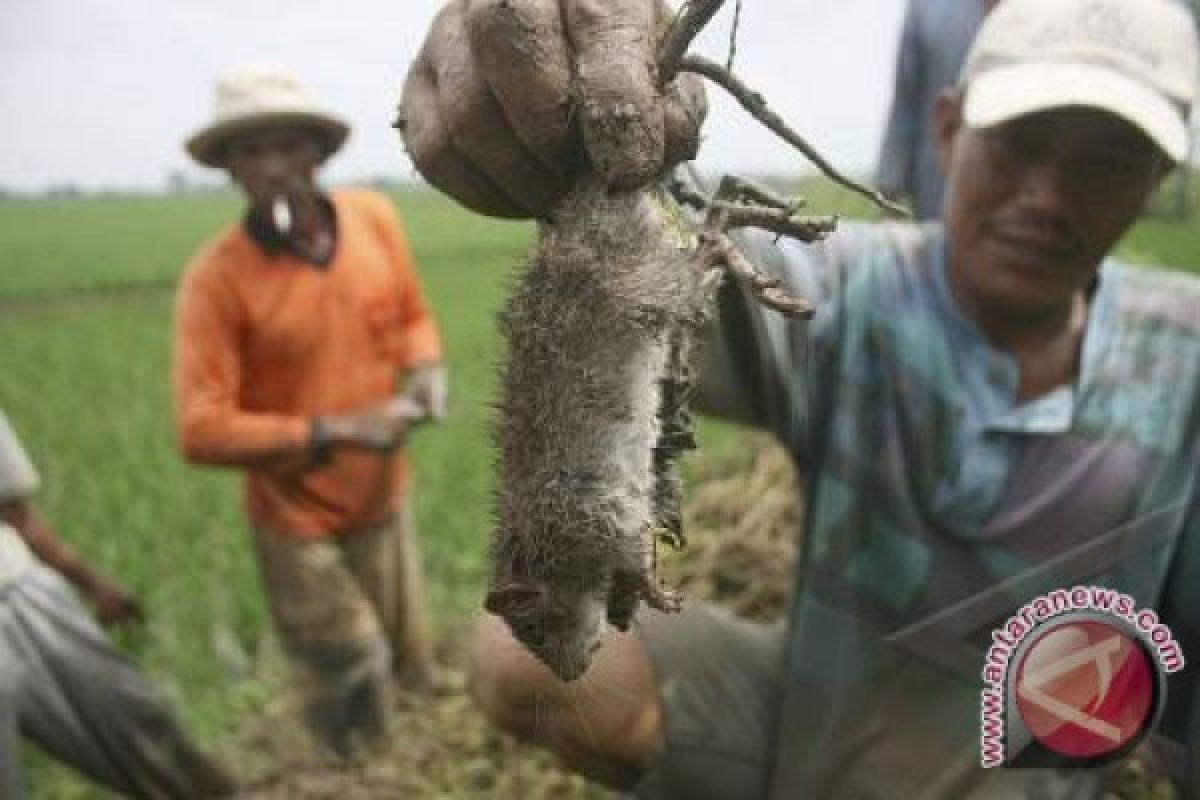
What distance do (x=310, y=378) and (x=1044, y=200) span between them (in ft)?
7.73

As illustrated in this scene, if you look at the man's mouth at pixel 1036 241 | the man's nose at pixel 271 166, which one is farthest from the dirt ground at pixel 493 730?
the man's nose at pixel 271 166

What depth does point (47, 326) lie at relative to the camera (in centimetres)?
1188

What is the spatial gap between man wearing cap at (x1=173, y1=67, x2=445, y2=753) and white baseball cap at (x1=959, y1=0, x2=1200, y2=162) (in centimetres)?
216

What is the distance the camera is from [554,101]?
92 cm

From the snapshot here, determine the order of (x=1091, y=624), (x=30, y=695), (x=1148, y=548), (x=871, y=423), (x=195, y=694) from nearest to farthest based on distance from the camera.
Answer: (x=1091, y=624) → (x=1148, y=548) → (x=871, y=423) → (x=30, y=695) → (x=195, y=694)

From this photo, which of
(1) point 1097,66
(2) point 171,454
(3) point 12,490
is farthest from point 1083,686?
(2) point 171,454

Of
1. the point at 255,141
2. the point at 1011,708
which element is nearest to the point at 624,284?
the point at 1011,708

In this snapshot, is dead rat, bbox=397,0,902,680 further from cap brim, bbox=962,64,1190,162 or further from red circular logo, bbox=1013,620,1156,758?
cap brim, bbox=962,64,1190,162

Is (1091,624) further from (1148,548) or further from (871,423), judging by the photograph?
(871,423)

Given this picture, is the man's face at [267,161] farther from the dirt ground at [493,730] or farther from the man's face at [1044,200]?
the man's face at [1044,200]

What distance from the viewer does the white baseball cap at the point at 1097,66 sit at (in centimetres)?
146

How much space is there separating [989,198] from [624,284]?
0.79 meters

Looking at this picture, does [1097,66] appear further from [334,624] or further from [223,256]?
[334,624]

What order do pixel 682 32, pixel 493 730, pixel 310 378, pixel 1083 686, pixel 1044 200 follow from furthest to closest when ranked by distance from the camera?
pixel 310 378
pixel 493 730
pixel 1044 200
pixel 1083 686
pixel 682 32
